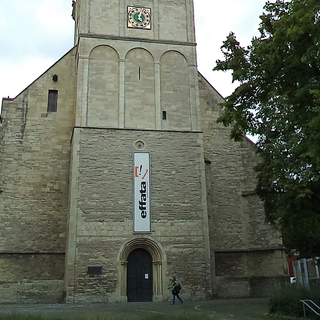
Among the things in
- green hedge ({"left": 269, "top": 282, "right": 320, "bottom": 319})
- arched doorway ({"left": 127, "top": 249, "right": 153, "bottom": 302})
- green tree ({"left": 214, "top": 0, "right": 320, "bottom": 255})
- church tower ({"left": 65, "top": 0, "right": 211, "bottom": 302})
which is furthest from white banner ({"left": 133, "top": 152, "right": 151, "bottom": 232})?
green hedge ({"left": 269, "top": 282, "right": 320, "bottom": 319})

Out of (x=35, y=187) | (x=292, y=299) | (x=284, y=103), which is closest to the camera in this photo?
(x=292, y=299)

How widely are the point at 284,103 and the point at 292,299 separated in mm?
5656

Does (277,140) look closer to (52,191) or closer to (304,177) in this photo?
(304,177)

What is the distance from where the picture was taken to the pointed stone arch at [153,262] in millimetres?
18027

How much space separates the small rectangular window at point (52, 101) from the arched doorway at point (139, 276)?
8.65 metres

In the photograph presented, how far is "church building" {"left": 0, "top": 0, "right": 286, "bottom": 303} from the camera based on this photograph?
1848cm

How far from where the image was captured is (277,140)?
48.5ft

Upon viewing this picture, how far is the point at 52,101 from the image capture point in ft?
73.4

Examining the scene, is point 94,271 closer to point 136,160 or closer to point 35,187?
point 136,160

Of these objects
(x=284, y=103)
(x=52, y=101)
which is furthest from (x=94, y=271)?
(x=284, y=103)

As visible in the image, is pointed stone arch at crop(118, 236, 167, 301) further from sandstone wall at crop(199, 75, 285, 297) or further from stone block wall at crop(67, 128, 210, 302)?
sandstone wall at crop(199, 75, 285, 297)

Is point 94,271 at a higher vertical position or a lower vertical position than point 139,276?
higher

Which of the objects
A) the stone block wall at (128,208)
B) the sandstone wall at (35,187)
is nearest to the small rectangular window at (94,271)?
the stone block wall at (128,208)

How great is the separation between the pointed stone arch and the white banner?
0.56 meters
